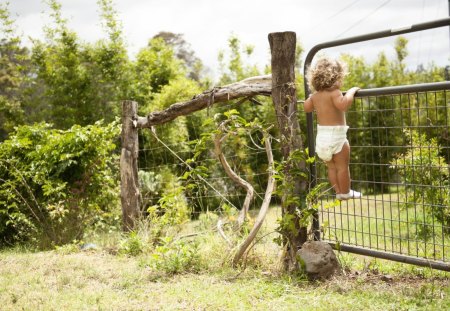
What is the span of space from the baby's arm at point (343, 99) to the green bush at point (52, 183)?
376 centimetres

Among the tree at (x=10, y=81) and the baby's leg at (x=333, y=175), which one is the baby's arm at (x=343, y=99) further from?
the tree at (x=10, y=81)

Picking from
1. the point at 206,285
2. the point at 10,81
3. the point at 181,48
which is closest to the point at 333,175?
the point at 206,285

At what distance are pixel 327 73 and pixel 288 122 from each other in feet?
2.29

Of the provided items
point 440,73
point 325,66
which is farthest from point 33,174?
point 440,73

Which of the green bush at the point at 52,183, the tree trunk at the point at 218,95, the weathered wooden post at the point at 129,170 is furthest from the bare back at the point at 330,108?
the green bush at the point at 52,183

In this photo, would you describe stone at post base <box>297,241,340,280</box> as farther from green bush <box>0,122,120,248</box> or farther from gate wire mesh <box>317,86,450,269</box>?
green bush <box>0,122,120,248</box>

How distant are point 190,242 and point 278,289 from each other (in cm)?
147

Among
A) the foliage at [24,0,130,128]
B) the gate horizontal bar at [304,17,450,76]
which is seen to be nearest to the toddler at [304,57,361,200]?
the gate horizontal bar at [304,17,450,76]

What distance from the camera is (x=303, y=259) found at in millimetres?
4348

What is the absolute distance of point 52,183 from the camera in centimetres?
686

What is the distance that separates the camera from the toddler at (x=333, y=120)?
413 cm

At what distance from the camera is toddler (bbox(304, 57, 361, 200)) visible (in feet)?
13.5

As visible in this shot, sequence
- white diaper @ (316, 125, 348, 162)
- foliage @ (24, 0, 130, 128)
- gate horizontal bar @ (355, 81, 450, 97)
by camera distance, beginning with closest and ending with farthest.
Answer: gate horizontal bar @ (355, 81, 450, 97) < white diaper @ (316, 125, 348, 162) < foliage @ (24, 0, 130, 128)

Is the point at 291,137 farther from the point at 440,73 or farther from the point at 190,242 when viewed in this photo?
the point at 440,73
